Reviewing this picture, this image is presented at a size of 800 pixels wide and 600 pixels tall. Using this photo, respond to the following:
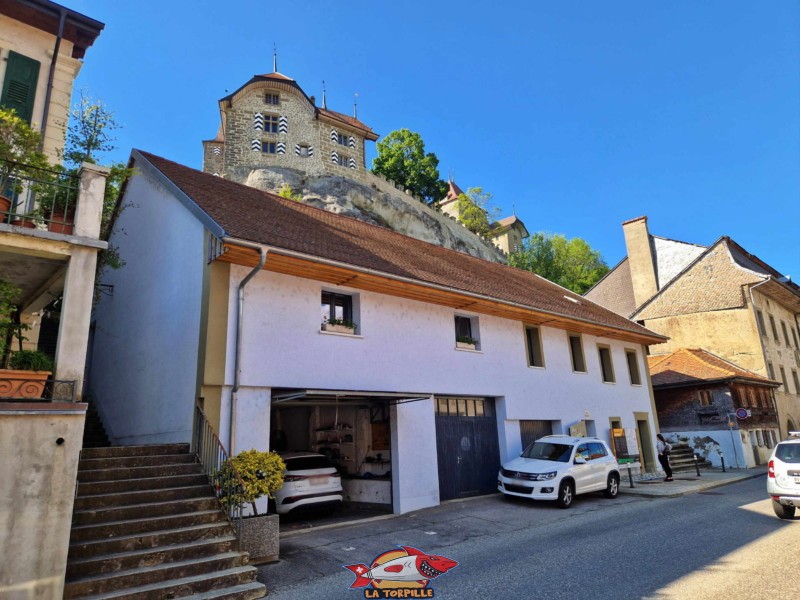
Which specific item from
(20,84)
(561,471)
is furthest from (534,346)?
(20,84)

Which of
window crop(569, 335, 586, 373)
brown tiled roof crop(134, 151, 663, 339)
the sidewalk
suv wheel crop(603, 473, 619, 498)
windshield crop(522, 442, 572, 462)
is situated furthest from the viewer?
window crop(569, 335, 586, 373)

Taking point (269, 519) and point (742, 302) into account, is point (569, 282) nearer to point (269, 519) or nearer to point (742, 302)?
point (742, 302)

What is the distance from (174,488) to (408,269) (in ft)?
24.7

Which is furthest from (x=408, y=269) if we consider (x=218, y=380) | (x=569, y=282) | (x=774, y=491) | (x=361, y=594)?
Result: (x=569, y=282)

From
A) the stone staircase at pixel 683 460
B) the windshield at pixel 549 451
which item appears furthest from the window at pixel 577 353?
the stone staircase at pixel 683 460

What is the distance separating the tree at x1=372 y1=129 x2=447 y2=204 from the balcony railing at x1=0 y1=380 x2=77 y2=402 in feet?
175

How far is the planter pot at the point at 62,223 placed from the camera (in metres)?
6.84

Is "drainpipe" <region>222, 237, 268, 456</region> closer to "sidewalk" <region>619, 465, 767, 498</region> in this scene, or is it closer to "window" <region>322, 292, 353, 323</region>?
"window" <region>322, 292, 353, 323</region>

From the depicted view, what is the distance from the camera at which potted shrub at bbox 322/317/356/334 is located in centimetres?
1114

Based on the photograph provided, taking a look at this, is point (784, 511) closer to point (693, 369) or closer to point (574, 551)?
point (574, 551)

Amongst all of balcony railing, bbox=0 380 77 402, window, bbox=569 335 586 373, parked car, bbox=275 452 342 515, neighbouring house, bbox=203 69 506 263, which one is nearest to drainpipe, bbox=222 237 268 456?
parked car, bbox=275 452 342 515

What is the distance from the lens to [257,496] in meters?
7.55

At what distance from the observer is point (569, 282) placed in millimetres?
55969

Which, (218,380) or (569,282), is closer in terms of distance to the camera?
(218,380)
